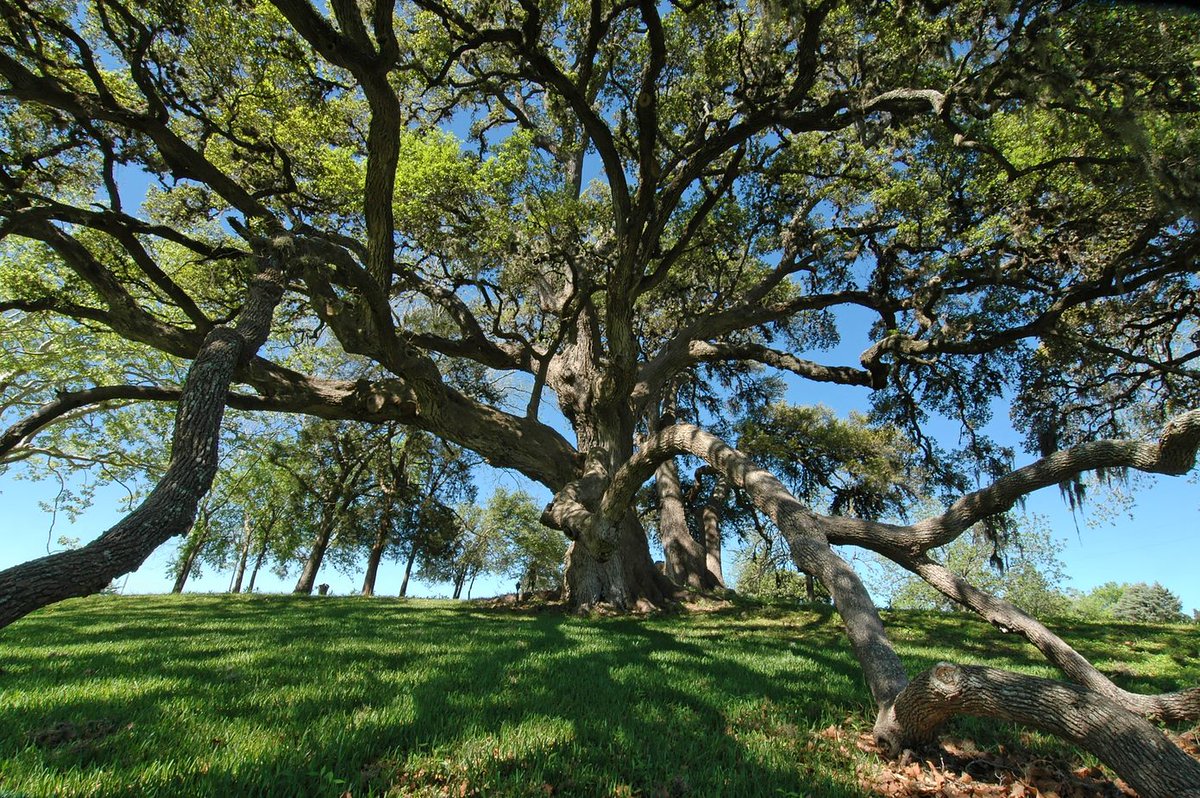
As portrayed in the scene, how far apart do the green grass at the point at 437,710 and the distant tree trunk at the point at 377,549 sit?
14695 mm

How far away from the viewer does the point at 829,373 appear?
36.6 ft

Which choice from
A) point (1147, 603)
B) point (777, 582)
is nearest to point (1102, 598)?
point (1147, 603)

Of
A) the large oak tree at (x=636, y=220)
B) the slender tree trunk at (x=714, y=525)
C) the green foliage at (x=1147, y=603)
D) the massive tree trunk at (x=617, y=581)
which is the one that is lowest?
the green foliage at (x=1147, y=603)

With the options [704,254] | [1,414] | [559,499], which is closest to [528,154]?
[704,254]

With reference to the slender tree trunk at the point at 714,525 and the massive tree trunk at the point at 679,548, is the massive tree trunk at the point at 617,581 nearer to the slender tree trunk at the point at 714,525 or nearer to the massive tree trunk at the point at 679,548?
the massive tree trunk at the point at 679,548

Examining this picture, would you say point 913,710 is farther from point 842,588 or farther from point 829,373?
point 829,373

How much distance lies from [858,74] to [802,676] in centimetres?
821

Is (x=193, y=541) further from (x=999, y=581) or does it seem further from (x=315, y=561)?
(x=999, y=581)

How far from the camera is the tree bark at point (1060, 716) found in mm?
2418

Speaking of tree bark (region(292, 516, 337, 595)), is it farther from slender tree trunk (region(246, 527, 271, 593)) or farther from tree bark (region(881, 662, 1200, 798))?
tree bark (region(881, 662, 1200, 798))

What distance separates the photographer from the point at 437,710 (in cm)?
374

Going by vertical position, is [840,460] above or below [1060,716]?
above

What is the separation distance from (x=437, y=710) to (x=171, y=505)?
2192 mm

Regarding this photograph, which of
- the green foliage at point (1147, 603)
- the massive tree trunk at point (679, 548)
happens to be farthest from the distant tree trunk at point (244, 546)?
the green foliage at point (1147, 603)
